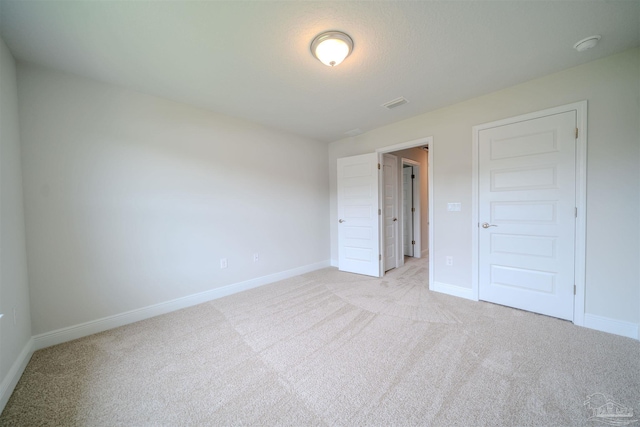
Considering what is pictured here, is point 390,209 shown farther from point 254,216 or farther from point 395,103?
point 254,216

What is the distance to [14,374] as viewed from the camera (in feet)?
5.00

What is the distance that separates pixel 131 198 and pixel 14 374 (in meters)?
1.51

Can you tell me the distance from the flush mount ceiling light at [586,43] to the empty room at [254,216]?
3 centimetres

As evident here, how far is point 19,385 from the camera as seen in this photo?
1.51 metres

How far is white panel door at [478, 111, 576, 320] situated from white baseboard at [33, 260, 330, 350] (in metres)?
3.02

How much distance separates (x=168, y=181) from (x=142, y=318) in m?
1.52

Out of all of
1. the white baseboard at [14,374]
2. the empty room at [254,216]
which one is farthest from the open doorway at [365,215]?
the white baseboard at [14,374]

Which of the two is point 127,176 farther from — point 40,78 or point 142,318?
point 142,318

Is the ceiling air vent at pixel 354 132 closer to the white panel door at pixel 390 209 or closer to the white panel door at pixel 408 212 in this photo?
Result: the white panel door at pixel 390 209

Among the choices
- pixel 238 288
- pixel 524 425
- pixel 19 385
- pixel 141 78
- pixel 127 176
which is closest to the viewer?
pixel 524 425

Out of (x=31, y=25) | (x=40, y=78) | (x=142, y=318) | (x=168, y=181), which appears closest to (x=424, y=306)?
(x=142, y=318)

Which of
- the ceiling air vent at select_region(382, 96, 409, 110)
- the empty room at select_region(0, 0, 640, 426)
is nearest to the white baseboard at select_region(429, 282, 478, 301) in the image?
the empty room at select_region(0, 0, 640, 426)
